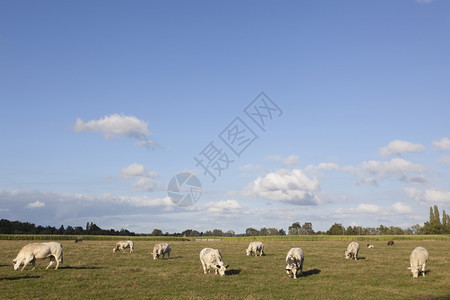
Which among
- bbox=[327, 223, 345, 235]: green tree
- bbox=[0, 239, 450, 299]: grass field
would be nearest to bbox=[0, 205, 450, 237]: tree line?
bbox=[327, 223, 345, 235]: green tree

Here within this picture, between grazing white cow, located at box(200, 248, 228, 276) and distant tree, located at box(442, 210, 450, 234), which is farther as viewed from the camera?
distant tree, located at box(442, 210, 450, 234)

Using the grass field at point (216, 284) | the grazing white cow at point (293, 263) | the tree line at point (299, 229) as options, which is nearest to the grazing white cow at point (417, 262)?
the grass field at point (216, 284)

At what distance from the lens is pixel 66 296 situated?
16.4 meters

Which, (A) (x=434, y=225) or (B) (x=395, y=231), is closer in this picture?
(A) (x=434, y=225)

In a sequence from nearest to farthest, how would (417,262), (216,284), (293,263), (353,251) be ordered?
(216,284) < (293,263) < (417,262) < (353,251)

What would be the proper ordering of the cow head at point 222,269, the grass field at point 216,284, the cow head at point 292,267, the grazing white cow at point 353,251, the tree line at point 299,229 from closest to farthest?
1. the grass field at point 216,284
2. the cow head at point 292,267
3. the cow head at point 222,269
4. the grazing white cow at point 353,251
5. the tree line at point 299,229

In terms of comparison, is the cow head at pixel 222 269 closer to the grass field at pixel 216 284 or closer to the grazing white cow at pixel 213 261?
the grazing white cow at pixel 213 261

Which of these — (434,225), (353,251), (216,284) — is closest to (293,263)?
(216,284)

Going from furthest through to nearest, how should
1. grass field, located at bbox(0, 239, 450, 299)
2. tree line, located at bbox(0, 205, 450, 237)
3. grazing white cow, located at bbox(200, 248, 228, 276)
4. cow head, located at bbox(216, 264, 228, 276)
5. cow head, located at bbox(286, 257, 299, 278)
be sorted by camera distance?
1. tree line, located at bbox(0, 205, 450, 237)
2. grazing white cow, located at bbox(200, 248, 228, 276)
3. cow head, located at bbox(216, 264, 228, 276)
4. cow head, located at bbox(286, 257, 299, 278)
5. grass field, located at bbox(0, 239, 450, 299)

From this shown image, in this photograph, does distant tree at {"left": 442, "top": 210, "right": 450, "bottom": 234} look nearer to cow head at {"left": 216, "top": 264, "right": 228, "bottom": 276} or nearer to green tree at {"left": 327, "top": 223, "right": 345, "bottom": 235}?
green tree at {"left": 327, "top": 223, "right": 345, "bottom": 235}

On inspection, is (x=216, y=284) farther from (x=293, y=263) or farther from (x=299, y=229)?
(x=299, y=229)

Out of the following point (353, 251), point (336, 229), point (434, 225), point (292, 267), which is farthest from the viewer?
point (336, 229)

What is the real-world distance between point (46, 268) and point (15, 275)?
2.84 metres

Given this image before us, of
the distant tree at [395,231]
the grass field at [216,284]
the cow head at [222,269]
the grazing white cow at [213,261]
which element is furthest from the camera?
the distant tree at [395,231]
